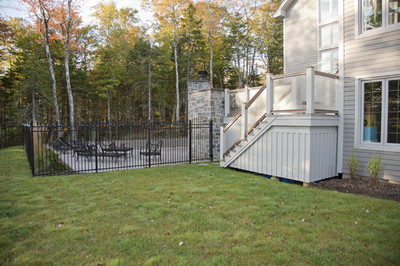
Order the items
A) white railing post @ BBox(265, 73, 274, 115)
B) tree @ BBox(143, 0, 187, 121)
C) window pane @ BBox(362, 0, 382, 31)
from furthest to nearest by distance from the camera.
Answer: tree @ BBox(143, 0, 187, 121), white railing post @ BBox(265, 73, 274, 115), window pane @ BBox(362, 0, 382, 31)

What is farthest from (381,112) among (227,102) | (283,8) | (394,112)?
(283,8)

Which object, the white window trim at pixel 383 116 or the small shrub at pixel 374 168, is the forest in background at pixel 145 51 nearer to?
the white window trim at pixel 383 116

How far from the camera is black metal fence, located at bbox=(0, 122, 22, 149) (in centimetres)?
1697

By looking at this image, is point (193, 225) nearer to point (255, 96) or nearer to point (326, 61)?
point (255, 96)

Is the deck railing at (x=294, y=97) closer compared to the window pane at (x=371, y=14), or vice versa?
the deck railing at (x=294, y=97)

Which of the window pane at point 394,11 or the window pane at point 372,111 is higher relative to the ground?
the window pane at point 394,11

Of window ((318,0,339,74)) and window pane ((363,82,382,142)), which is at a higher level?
window ((318,0,339,74))

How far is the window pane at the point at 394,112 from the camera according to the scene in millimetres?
6078

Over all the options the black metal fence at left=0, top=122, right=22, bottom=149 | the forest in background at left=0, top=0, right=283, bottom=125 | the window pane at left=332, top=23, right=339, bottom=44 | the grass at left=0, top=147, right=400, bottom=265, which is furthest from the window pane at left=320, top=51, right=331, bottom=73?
the black metal fence at left=0, top=122, right=22, bottom=149

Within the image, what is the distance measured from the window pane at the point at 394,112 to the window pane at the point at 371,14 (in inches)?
65.8

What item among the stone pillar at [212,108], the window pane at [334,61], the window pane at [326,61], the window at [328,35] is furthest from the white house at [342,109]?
the stone pillar at [212,108]

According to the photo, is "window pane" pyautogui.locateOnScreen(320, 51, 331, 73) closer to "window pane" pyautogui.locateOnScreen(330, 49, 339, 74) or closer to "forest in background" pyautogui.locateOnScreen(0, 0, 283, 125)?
"window pane" pyautogui.locateOnScreen(330, 49, 339, 74)

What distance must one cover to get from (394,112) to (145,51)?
71.8 ft

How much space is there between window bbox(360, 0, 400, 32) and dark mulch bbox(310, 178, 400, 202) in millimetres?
4179
